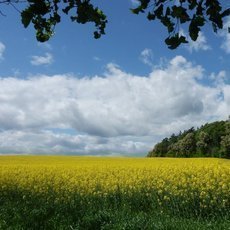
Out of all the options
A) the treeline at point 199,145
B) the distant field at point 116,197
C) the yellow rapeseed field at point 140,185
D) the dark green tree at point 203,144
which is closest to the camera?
the distant field at point 116,197

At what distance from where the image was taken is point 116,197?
52.1 feet

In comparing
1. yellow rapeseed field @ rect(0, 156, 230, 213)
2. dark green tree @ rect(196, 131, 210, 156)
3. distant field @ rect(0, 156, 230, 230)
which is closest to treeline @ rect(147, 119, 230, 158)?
dark green tree @ rect(196, 131, 210, 156)

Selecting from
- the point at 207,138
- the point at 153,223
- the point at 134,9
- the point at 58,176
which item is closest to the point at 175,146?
the point at 207,138

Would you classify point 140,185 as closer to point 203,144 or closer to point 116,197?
point 116,197

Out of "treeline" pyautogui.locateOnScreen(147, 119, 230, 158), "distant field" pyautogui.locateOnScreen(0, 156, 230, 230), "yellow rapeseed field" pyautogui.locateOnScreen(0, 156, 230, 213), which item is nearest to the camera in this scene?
"distant field" pyautogui.locateOnScreen(0, 156, 230, 230)

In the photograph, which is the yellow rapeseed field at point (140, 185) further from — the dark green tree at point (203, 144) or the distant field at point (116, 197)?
the dark green tree at point (203, 144)

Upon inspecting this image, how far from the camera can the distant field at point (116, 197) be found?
36.2 ft

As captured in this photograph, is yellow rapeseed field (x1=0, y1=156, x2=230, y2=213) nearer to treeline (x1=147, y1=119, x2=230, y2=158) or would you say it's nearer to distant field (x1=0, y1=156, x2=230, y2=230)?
distant field (x1=0, y1=156, x2=230, y2=230)

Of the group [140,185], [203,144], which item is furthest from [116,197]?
[203,144]

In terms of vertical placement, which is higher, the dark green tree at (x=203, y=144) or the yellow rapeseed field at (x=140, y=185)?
the dark green tree at (x=203, y=144)

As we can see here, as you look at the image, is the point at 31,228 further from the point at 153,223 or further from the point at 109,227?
the point at 153,223

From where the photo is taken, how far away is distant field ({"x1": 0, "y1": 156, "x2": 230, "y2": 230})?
36.2 ft

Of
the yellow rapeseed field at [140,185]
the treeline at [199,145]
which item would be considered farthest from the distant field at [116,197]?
the treeline at [199,145]

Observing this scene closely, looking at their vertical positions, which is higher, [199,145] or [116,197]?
[199,145]
